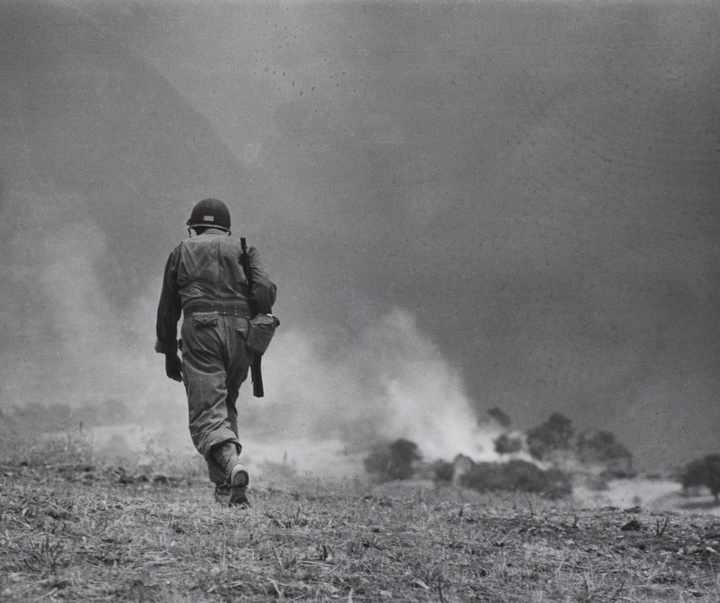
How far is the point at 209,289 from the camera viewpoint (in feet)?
22.3

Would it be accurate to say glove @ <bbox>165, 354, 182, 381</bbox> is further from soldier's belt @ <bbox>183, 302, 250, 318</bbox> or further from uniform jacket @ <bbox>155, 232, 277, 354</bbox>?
soldier's belt @ <bbox>183, 302, 250, 318</bbox>

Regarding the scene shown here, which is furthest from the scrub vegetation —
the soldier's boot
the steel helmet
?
the steel helmet

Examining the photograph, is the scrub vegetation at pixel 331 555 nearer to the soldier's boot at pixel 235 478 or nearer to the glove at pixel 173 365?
the soldier's boot at pixel 235 478

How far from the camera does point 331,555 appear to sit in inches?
166

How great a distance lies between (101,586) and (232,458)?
2.72 m

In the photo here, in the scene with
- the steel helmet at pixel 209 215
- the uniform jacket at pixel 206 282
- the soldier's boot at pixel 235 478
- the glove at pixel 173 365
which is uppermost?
the steel helmet at pixel 209 215

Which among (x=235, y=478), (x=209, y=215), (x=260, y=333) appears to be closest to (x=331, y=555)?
(x=235, y=478)

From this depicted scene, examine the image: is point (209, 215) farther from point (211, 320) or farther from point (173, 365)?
point (173, 365)

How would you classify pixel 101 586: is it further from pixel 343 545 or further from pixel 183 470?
pixel 183 470

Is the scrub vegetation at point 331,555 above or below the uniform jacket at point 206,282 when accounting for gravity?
below

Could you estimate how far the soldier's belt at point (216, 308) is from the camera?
265 inches

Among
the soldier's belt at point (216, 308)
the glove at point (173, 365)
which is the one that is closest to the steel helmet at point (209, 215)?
the soldier's belt at point (216, 308)

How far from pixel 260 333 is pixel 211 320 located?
419 mm

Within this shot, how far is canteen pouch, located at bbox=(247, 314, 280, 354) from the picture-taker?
682 centimetres
